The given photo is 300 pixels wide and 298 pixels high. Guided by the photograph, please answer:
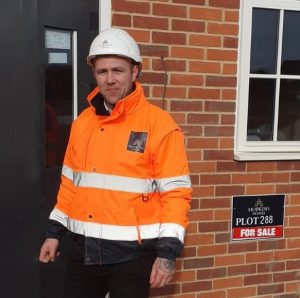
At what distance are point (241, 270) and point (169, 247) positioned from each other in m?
1.79

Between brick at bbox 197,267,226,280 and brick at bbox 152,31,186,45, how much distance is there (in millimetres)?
1702

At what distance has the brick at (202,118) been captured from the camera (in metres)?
3.46

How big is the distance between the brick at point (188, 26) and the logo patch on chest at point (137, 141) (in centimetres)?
137

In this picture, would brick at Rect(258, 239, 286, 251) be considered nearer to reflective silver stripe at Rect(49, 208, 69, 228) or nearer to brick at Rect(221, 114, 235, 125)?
brick at Rect(221, 114, 235, 125)

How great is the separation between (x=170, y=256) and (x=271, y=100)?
203cm

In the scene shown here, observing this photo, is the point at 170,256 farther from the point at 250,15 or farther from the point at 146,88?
the point at 250,15

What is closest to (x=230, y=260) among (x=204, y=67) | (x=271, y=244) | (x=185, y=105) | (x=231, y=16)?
(x=271, y=244)

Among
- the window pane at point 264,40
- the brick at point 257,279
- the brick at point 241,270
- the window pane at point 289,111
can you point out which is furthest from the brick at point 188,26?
the brick at point 257,279

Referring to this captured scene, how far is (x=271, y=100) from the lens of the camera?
3775 millimetres

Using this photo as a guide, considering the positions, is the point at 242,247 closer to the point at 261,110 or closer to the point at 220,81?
the point at 261,110

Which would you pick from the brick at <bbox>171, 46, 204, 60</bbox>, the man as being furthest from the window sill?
the man

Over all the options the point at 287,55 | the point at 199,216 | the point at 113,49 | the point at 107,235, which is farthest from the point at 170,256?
the point at 287,55

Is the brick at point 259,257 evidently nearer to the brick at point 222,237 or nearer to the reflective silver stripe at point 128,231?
the brick at point 222,237

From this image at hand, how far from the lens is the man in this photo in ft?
7.22
